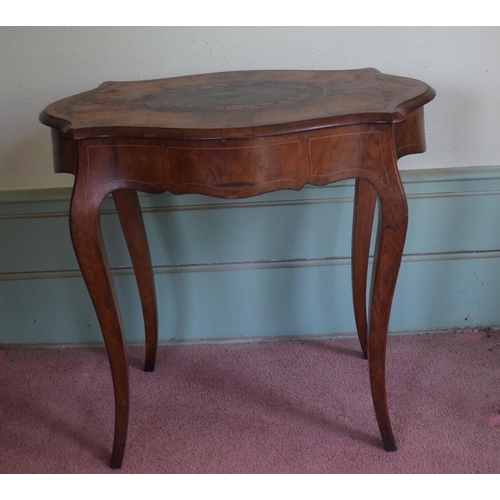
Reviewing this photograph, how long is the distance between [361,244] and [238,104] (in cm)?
52

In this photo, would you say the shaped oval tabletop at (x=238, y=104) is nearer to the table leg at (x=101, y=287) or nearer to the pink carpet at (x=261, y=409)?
the table leg at (x=101, y=287)

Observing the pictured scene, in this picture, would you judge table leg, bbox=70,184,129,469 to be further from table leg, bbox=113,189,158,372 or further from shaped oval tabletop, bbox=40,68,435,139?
table leg, bbox=113,189,158,372

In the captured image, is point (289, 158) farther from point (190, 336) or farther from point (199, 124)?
point (190, 336)

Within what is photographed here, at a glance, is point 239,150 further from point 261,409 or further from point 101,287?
point 261,409

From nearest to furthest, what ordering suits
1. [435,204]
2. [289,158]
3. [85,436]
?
[289,158], [85,436], [435,204]

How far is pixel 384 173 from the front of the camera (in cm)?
112

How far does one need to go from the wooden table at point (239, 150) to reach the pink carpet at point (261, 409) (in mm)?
95

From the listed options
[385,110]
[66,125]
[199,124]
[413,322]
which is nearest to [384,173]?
[385,110]

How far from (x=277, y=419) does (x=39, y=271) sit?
2.54 ft

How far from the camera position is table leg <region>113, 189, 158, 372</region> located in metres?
1.52

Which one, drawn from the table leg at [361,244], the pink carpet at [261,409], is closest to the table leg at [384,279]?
the pink carpet at [261,409]

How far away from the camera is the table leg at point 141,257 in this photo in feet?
4.99

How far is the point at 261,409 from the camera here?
1.51m

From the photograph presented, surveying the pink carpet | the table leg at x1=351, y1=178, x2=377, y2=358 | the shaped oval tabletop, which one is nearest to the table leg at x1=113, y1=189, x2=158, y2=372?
the pink carpet
